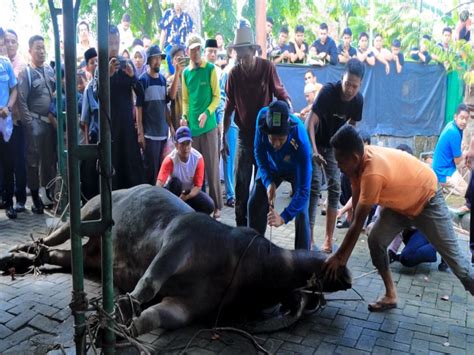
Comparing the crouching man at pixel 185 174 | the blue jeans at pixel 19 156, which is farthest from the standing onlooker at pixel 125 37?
the crouching man at pixel 185 174

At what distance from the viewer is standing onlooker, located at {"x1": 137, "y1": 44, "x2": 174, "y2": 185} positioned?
7.02m

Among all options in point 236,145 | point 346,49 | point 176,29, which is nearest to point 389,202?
point 236,145

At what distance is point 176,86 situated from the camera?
753 cm

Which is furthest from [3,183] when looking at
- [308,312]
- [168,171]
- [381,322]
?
[381,322]

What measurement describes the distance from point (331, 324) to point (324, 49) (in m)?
8.38

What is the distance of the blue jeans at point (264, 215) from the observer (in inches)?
207

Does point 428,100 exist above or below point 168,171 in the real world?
above

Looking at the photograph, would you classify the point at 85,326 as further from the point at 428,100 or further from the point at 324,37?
the point at 428,100

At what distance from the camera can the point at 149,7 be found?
16312mm

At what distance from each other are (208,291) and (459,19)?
11.1m

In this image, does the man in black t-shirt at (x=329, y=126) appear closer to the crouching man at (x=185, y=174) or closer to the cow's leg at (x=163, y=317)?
the crouching man at (x=185, y=174)

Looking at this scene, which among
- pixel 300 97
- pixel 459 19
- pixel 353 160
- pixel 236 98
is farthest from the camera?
pixel 459 19

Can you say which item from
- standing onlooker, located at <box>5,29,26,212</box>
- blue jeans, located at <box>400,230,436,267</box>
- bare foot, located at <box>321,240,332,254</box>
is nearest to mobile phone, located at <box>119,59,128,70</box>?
standing onlooker, located at <box>5,29,26,212</box>

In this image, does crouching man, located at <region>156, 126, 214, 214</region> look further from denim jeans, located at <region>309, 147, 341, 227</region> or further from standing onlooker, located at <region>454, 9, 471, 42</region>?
standing onlooker, located at <region>454, 9, 471, 42</region>
